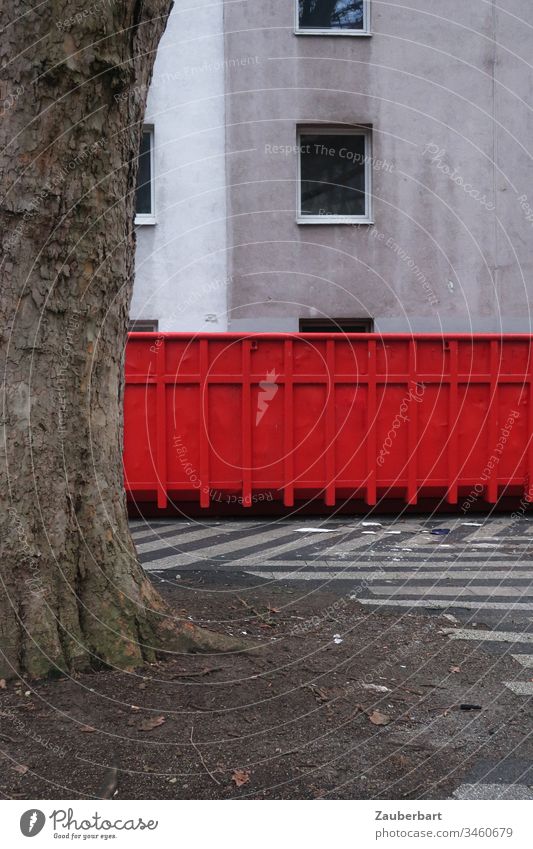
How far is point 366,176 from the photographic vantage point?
47.4 feet

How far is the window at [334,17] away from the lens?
14.2 m

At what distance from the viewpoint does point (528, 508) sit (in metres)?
9.79

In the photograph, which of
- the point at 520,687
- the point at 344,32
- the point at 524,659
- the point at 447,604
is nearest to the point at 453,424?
the point at 447,604

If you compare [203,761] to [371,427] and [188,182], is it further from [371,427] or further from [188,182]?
[188,182]

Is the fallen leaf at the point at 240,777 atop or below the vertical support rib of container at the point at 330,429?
below

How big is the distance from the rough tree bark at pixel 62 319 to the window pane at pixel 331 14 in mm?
11921

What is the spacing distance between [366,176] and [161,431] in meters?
7.60

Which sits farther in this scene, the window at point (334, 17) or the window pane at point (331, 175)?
the window pane at point (331, 175)

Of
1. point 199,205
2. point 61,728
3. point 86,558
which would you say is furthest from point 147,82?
point 199,205

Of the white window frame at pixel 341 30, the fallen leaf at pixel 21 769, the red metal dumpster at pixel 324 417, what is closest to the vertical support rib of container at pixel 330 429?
the red metal dumpster at pixel 324 417

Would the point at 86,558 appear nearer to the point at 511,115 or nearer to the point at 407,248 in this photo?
the point at 407,248

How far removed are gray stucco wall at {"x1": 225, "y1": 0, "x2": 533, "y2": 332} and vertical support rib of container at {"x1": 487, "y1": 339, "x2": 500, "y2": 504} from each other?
4.88 meters

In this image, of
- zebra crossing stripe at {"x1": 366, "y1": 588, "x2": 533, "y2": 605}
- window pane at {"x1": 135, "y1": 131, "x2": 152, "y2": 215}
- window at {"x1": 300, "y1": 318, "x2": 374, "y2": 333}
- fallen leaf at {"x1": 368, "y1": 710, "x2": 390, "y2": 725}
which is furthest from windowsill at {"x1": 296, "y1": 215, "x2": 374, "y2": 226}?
fallen leaf at {"x1": 368, "y1": 710, "x2": 390, "y2": 725}

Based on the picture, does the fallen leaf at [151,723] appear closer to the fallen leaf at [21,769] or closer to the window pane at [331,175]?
the fallen leaf at [21,769]
